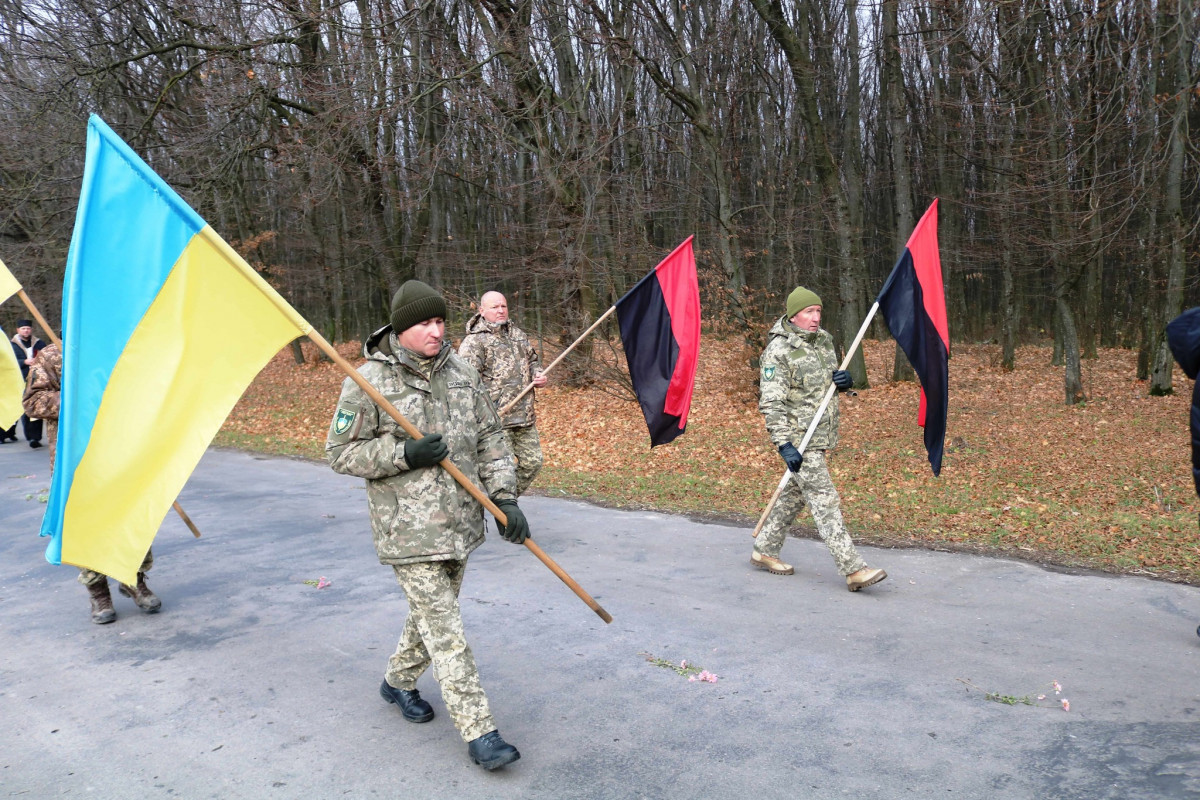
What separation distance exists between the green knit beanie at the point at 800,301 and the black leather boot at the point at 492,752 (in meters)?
3.86

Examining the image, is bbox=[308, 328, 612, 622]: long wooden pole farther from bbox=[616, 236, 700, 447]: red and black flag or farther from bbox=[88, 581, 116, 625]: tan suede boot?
bbox=[616, 236, 700, 447]: red and black flag

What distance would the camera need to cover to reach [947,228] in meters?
26.0

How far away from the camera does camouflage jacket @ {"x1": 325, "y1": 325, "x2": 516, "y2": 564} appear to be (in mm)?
3828

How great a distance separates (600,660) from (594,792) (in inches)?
54.8

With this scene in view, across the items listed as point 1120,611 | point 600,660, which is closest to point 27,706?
point 600,660

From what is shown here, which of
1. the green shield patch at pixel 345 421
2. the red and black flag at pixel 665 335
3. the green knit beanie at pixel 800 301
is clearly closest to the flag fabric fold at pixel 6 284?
the green shield patch at pixel 345 421

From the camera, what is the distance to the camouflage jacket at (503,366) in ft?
24.8

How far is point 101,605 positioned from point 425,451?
11.5 ft

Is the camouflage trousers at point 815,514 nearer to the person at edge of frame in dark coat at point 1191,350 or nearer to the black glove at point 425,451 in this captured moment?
the person at edge of frame in dark coat at point 1191,350

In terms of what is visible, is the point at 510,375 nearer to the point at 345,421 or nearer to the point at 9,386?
the point at 9,386

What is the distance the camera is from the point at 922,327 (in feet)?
22.9

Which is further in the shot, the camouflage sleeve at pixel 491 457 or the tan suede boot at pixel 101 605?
the tan suede boot at pixel 101 605

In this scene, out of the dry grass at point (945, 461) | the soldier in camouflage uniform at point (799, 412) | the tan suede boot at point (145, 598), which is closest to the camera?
the tan suede boot at point (145, 598)

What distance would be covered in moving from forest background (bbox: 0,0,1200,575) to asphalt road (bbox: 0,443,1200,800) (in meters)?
4.72
